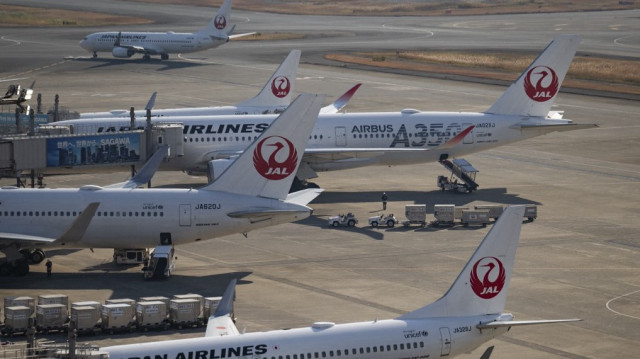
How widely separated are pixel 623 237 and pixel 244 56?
344 feet

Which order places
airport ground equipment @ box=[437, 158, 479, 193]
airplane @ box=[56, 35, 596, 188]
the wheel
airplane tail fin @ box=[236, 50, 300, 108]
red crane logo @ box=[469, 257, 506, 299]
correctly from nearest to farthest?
1. red crane logo @ box=[469, 257, 506, 299]
2. the wheel
3. airplane @ box=[56, 35, 596, 188]
4. airport ground equipment @ box=[437, 158, 479, 193]
5. airplane tail fin @ box=[236, 50, 300, 108]

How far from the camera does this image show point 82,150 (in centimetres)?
6906

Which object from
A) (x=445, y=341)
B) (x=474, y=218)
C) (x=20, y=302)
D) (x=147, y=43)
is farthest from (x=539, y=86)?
(x=147, y=43)

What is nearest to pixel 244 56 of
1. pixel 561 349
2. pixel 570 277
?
pixel 570 277

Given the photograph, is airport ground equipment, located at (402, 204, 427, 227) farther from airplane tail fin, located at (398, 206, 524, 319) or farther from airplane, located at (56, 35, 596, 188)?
airplane tail fin, located at (398, 206, 524, 319)

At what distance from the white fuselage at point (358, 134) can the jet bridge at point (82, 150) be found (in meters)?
4.90

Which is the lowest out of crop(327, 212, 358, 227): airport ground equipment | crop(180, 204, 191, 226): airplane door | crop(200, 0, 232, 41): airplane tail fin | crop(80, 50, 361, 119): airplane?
crop(327, 212, 358, 227): airport ground equipment

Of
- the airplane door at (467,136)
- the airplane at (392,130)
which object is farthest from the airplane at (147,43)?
the airplane door at (467,136)

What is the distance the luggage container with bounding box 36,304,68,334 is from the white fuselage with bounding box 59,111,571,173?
29.9 meters

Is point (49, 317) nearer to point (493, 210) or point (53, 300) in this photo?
point (53, 300)

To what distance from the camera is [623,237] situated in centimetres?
6544

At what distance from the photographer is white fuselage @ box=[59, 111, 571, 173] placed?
77.2 m

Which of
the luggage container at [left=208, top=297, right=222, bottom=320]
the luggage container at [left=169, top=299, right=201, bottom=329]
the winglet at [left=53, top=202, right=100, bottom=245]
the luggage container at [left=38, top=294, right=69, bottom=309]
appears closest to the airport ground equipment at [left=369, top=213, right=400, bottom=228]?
the winglet at [left=53, top=202, right=100, bottom=245]

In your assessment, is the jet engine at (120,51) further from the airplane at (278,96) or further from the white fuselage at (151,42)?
the airplane at (278,96)
